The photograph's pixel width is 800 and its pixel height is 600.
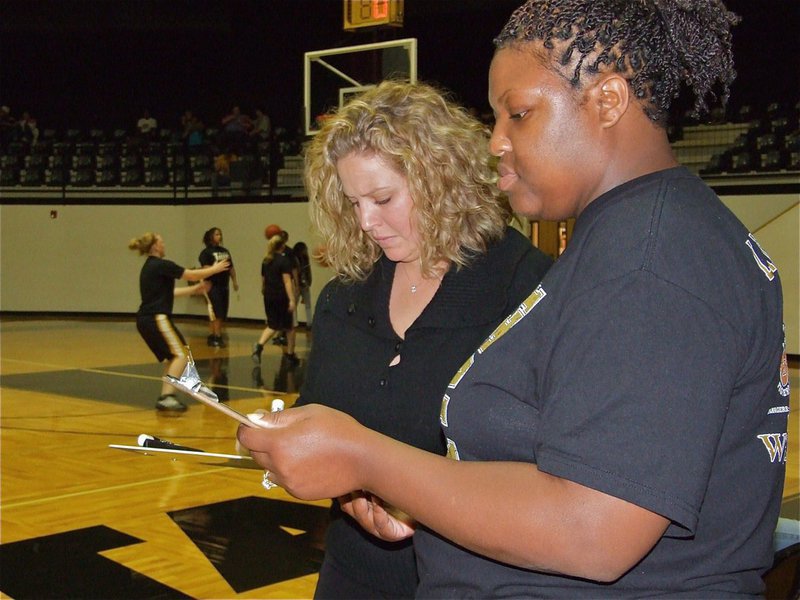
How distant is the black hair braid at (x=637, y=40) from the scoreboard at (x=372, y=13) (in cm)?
908

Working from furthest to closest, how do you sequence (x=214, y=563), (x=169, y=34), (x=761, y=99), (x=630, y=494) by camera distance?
(x=169, y=34) → (x=761, y=99) → (x=214, y=563) → (x=630, y=494)

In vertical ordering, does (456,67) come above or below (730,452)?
above

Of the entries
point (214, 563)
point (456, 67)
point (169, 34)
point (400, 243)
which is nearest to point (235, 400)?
point (214, 563)

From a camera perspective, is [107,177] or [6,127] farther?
[6,127]

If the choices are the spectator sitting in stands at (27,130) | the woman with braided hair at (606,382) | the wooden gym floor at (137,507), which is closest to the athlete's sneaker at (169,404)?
the wooden gym floor at (137,507)

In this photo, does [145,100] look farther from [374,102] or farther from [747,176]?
[374,102]

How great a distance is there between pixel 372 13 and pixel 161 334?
4228 mm

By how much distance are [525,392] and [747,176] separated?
534 inches

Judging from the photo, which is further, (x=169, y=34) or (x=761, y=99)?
(x=169, y=34)

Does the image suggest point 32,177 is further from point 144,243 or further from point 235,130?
point 144,243

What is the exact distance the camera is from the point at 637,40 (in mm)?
1075

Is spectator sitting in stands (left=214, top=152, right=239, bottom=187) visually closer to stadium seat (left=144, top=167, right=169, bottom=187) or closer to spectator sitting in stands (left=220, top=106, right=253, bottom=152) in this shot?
spectator sitting in stands (left=220, top=106, right=253, bottom=152)

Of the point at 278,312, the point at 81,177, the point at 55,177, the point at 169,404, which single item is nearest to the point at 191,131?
the point at 81,177

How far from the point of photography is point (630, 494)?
0.92 meters
